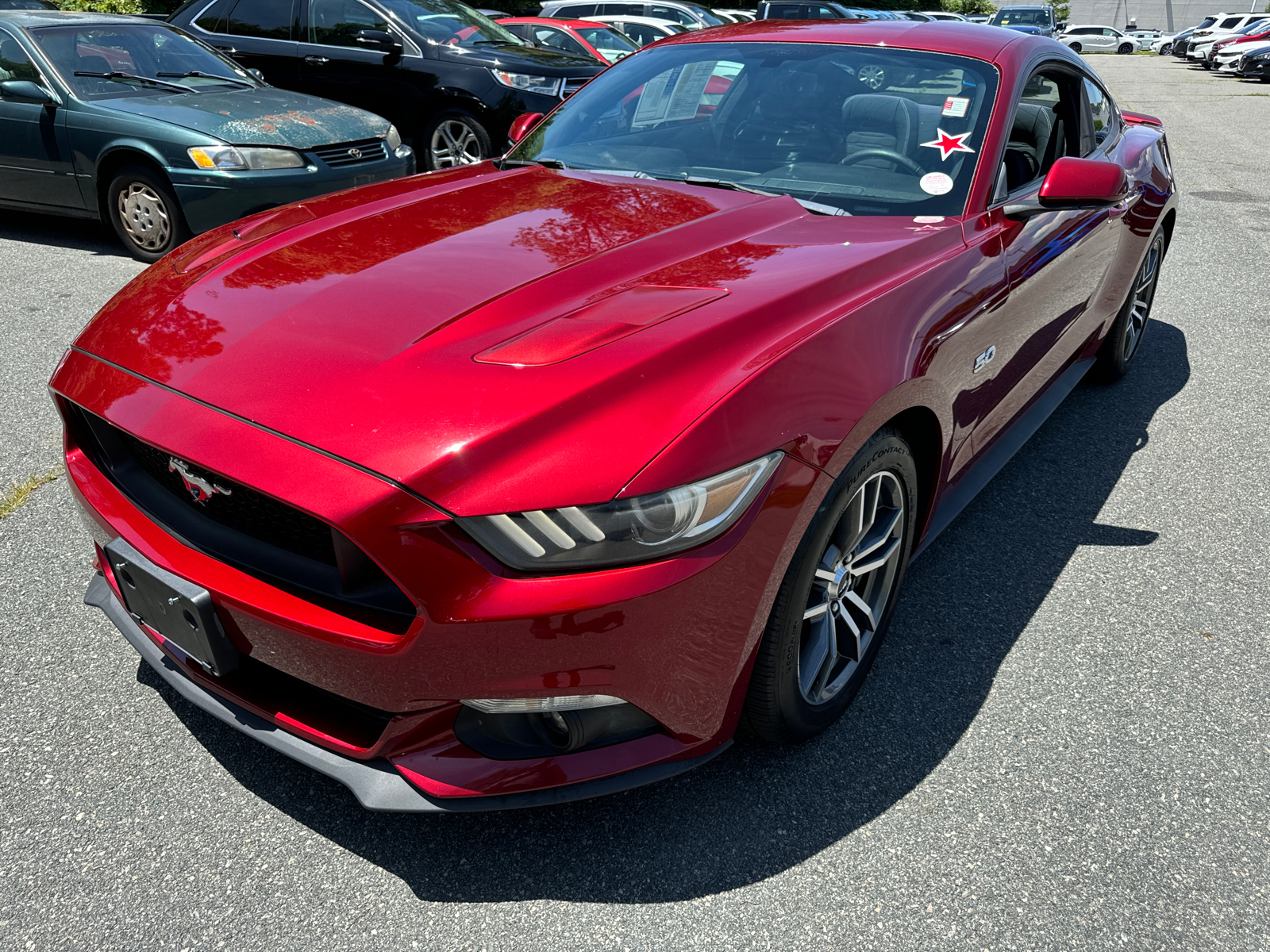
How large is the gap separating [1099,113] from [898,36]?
1460 millimetres

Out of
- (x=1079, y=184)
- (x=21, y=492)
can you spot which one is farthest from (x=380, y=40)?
(x=1079, y=184)

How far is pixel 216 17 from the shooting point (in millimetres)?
8578

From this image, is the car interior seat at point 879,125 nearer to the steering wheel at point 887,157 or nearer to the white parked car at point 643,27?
the steering wheel at point 887,157

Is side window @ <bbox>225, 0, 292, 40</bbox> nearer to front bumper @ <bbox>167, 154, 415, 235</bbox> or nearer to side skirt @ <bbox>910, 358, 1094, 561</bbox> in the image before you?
front bumper @ <bbox>167, 154, 415, 235</bbox>

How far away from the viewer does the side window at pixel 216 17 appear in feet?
28.0

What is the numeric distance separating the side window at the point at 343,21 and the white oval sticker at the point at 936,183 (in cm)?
676

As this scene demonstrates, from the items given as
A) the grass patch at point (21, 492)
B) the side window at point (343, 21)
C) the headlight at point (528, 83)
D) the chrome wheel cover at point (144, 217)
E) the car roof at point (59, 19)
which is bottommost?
the grass patch at point (21, 492)

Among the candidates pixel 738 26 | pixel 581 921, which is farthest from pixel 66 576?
pixel 738 26

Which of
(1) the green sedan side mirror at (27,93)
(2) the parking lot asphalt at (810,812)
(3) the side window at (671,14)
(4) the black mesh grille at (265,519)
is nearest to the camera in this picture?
(4) the black mesh grille at (265,519)

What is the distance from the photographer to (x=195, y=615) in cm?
183

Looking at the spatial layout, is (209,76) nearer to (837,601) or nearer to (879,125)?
(879,125)

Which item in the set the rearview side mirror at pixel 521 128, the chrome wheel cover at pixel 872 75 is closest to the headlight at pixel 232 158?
the rearview side mirror at pixel 521 128

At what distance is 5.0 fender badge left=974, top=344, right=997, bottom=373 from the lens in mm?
2580

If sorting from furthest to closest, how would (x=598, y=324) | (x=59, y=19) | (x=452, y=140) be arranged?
(x=452, y=140) → (x=59, y=19) → (x=598, y=324)
